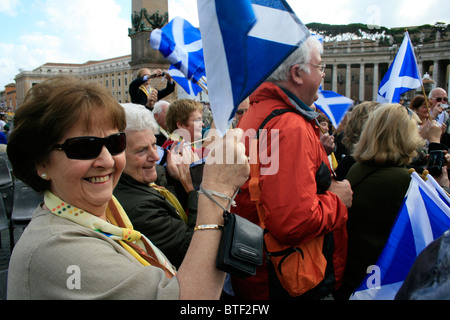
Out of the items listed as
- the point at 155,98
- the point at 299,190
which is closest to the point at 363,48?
the point at 155,98

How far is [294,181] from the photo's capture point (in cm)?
163

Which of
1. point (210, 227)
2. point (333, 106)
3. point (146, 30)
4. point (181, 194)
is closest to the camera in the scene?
point (210, 227)

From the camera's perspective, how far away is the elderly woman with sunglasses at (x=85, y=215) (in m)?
1.01

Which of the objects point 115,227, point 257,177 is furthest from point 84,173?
point 257,177

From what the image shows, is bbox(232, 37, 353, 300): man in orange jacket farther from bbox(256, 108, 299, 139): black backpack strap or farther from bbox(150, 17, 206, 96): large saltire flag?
bbox(150, 17, 206, 96): large saltire flag

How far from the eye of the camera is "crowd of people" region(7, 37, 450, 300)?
1.06 meters

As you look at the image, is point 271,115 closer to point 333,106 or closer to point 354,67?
point 333,106

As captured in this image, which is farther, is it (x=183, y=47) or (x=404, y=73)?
(x=404, y=73)

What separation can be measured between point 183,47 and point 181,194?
242cm

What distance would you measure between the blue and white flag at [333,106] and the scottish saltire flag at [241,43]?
378 centimetres

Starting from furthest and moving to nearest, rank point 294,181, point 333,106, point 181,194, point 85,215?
1. point 333,106
2. point 181,194
3. point 294,181
4. point 85,215

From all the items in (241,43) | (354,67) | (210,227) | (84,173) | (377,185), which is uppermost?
(354,67)

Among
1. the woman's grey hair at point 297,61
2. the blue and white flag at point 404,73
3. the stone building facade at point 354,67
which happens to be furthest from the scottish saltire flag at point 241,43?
the stone building facade at point 354,67

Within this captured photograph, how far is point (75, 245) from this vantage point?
105cm
